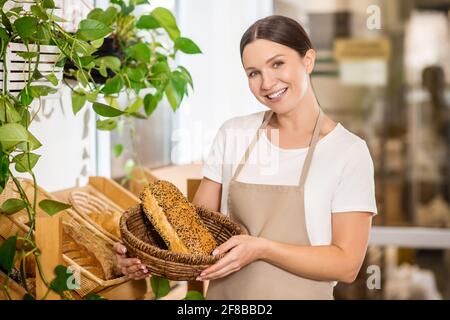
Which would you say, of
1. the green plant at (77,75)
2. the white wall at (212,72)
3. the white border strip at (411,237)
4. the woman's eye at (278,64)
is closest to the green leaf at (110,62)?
the green plant at (77,75)

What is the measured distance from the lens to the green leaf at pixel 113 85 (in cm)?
113

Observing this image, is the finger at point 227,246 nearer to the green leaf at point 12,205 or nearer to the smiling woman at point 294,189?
the smiling woman at point 294,189

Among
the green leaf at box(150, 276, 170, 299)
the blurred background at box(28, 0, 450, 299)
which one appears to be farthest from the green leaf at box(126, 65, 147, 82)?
the blurred background at box(28, 0, 450, 299)

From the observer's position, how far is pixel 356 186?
37.9 inches

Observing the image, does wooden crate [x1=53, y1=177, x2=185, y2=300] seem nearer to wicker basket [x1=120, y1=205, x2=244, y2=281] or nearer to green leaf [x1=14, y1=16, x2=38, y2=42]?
wicker basket [x1=120, y1=205, x2=244, y2=281]

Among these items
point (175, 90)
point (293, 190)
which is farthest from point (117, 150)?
point (293, 190)

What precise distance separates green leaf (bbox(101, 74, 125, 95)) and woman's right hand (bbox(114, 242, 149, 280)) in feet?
0.86

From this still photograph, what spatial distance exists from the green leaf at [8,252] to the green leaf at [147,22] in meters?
0.41

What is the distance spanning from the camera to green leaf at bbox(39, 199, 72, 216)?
975 mm

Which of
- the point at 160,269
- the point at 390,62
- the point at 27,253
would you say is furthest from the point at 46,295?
the point at 390,62

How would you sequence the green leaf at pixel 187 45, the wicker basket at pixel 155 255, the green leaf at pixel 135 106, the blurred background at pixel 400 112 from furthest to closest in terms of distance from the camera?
1. the blurred background at pixel 400 112
2. the green leaf at pixel 135 106
3. the green leaf at pixel 187 45
4. the wicker basket at pixel 155 255

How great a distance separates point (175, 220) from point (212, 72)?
271 millimetres

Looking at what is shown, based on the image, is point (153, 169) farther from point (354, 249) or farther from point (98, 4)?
point (354, 249)

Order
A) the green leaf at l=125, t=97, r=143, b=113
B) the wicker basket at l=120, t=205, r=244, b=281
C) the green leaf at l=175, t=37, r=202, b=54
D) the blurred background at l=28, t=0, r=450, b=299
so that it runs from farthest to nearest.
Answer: the blurred background at l=28, t=0, r=450, b=299 → the green leaf at l=125, t=97, r=143, b=113 → the green leaf at l=175, t=37, r=202, b=54 → the wicker basket at l=120, t=205, r=244, b=281
